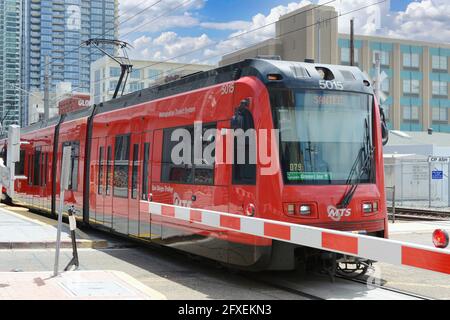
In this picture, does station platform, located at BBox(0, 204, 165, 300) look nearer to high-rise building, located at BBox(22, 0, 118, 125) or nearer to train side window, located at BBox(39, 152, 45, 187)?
train side window, located at BBox(39, 152, 45, 187)

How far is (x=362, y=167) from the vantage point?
28.6 feet

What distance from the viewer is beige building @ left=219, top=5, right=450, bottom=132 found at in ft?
241

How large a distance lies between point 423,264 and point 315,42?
231ft

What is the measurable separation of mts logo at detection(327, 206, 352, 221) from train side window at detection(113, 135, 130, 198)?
5.32 meters

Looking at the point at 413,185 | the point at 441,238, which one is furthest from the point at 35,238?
the point at 413,185

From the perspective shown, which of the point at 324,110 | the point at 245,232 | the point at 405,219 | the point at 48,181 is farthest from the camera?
the point at 405,219

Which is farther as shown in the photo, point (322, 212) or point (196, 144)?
point (196, 144)

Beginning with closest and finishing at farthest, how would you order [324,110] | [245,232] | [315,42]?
[245,232] < [324,110] < [315,42]

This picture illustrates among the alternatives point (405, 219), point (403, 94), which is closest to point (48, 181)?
point (405, 219)

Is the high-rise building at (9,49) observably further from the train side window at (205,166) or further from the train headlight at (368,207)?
the train headlight at (368,207)

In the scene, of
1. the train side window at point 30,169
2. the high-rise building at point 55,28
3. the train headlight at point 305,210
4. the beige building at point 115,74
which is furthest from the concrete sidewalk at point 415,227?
the beige building at point 115,74

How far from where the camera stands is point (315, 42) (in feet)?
241

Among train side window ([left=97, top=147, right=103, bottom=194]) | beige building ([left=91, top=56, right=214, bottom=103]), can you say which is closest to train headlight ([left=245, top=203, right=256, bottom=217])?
train side window ([left=97, top=147, right=103, bottom=194])
